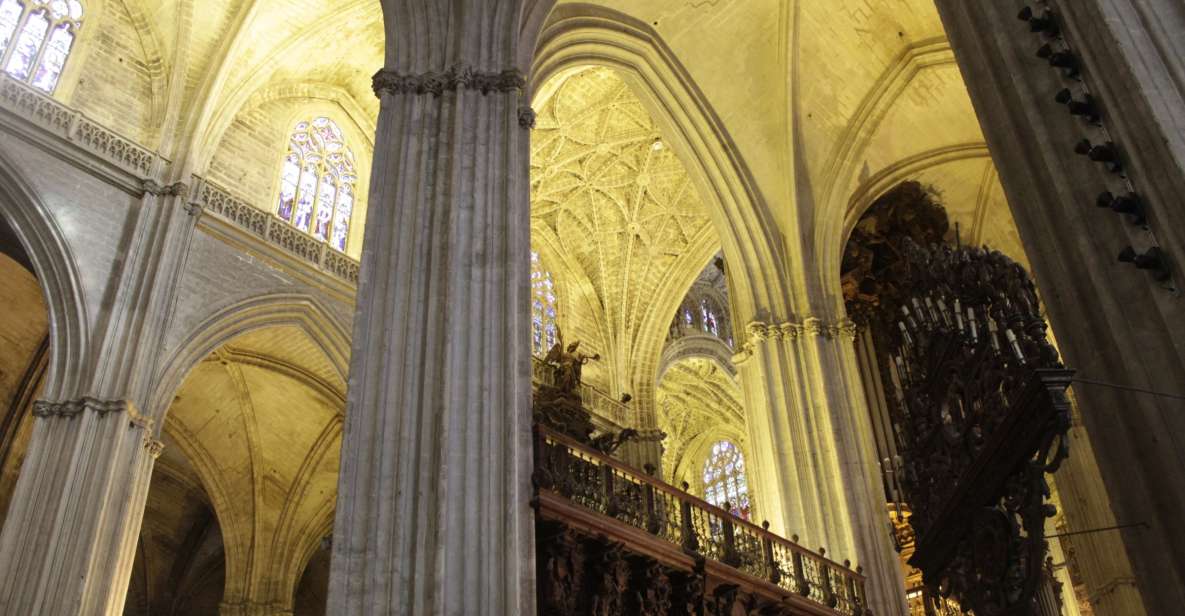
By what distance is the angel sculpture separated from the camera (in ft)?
55.8

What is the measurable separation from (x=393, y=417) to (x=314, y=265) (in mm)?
8638

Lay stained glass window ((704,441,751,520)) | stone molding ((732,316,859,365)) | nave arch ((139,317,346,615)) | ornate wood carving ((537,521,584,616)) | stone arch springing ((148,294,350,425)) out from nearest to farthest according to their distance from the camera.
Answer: ornate wood carving ((537,521,584,616)) → stone arch springing ((148,294,350,425)) → stone molding ((732,316,859,365)) → nave arch ((139,317,346,615)) → stained glass window ((704,441,751,520))

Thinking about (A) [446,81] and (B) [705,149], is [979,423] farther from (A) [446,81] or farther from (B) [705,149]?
(B) [705,149]

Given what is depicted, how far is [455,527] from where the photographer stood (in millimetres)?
6652

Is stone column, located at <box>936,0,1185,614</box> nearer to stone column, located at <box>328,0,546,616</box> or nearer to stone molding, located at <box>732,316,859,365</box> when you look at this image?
stone column, located at <box>328,0,546,616</box>

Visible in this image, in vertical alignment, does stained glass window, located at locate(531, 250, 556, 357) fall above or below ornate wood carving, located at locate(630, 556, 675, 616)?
above

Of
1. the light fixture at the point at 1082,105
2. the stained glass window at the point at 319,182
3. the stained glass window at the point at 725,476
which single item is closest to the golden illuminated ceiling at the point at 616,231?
the stained glass window at the point at 319,182

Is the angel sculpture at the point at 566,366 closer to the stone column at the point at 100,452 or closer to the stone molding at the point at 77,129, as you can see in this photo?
the stone column at the point at 100,452

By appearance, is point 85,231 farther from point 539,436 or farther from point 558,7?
point 539,436

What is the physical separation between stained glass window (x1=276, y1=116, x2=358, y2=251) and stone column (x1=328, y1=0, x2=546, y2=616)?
6802mm

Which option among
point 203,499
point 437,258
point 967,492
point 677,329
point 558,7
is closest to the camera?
point 967,492

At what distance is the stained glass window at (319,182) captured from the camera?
51.5 feet

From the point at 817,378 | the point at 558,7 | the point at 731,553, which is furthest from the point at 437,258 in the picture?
the point at 817,378

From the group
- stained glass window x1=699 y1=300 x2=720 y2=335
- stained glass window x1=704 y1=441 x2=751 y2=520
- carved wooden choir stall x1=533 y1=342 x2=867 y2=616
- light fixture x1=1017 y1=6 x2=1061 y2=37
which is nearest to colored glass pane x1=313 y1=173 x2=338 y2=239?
carved wooden choir stall x1=533 y1=342 x2=867 y2=616
